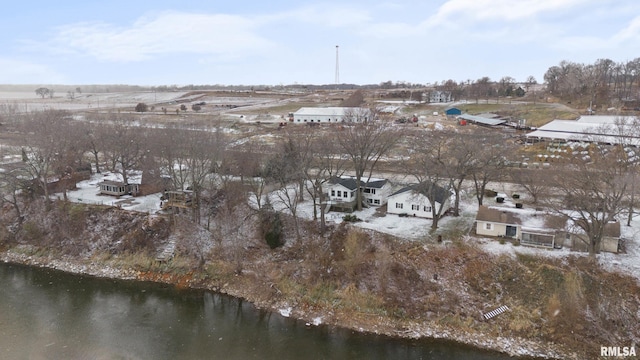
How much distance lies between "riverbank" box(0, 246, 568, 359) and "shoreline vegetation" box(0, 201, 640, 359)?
0.06 meters

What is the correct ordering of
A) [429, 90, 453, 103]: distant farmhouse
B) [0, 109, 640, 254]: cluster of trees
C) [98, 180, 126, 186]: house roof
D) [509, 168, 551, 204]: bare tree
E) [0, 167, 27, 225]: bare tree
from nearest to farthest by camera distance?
1. [0, 109, 640, 254]: cluster of trees
2. [509, 168, 551, 204]: bare tree
3. [0, 167, 27, 225]: bare tree
4. [98, 180, 126, 186]: house roof
5. [429, 90, 453, 103]: distant farmhouse

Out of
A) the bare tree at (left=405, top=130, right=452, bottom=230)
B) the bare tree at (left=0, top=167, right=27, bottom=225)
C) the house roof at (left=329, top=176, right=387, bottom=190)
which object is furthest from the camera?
the bare tree at (left=0, top=167, right=27, bottom=225)

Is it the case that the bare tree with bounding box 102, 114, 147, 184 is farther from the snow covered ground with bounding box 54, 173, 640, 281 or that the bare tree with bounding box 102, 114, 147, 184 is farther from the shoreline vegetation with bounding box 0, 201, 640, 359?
the shoreline vegetation with bounding box 0, 201, 640, 359

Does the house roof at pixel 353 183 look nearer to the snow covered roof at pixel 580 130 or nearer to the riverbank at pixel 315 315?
the riverbank at pixel 315 315

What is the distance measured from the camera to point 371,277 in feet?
81.3

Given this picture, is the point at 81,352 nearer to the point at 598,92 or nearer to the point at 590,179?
the point at 590,179

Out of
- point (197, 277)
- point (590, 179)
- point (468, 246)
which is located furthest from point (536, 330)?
point (197, 277)

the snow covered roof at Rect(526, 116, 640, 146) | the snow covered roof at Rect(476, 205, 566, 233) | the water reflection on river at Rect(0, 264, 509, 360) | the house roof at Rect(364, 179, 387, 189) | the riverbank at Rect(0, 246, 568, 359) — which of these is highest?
the snow covered roof at Rect(526, 116, 640, 146)

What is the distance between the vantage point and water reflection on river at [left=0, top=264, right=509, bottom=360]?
1995 cm

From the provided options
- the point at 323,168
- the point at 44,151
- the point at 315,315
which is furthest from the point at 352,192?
the point at 44,151

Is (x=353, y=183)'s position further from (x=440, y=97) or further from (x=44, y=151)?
(x=440, y=97)

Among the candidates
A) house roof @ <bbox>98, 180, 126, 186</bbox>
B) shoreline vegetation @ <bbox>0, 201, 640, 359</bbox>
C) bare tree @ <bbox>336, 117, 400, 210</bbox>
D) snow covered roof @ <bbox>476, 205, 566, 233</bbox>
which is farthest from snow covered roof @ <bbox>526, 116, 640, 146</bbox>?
house roof @ <bbox>98, 180, 126, 186</bbox>

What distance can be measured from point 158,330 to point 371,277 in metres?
12.1

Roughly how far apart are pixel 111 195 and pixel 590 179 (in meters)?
36.7
